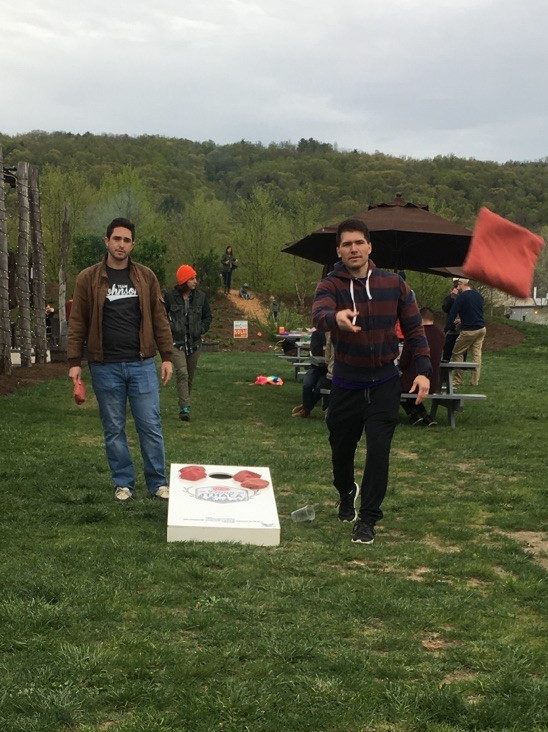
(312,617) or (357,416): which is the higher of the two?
(357,416)

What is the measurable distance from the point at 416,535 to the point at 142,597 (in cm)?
228

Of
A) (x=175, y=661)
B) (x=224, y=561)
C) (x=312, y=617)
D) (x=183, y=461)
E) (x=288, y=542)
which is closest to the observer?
(x=175, y=661)

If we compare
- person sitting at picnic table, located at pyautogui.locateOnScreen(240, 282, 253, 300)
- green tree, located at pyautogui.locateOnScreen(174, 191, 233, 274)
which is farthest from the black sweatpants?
green tree, located at pyautogui.locateOnScreen(174, 191, 233, 274)

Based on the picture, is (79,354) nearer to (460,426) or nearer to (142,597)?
(142,597)

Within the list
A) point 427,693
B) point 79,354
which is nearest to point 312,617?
point 427,693

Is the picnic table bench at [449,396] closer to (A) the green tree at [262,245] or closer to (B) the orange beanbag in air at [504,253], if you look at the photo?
(B) the orange beanbag in air at [504,253]

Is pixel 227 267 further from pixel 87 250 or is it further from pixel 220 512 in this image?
pixel 220 512

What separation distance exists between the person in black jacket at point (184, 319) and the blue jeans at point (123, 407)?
4718 millimetres

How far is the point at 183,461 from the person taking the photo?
28.2ft

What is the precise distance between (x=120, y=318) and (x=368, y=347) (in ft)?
6.18

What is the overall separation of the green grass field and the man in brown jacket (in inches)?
20.0

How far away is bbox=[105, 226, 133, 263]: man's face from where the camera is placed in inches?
257

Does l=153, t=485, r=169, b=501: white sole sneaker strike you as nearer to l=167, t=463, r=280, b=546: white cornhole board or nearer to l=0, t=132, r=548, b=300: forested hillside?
l=167, t=463, r=280, b=546: white cornhole board

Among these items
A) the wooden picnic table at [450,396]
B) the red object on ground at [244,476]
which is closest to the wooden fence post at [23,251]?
the wooden picnic table at [450,396]
